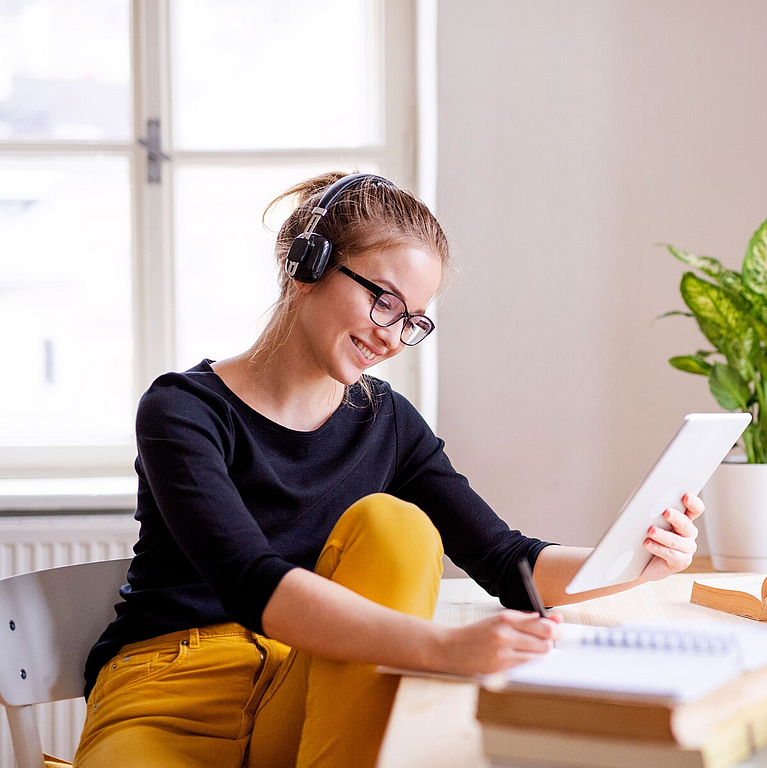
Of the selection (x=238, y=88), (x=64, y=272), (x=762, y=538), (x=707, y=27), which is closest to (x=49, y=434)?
(x=64, y=272)

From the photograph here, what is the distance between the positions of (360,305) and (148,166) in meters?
1.20

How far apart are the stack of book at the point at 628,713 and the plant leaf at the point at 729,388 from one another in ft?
3.27

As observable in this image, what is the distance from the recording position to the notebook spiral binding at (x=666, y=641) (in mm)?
607

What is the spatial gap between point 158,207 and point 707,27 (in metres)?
1.28

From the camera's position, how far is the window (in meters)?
2.09

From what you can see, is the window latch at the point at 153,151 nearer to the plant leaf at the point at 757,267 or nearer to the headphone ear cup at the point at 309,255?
the headphone ear cup at the point at 309,255

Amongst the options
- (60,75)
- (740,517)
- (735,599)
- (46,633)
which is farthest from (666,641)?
(60,75)

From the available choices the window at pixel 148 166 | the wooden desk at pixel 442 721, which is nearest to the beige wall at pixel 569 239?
the window at pixel 148 166

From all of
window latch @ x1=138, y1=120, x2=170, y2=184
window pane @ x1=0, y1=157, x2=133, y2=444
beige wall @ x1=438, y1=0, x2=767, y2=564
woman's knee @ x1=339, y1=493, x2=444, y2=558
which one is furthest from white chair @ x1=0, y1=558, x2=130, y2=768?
window latch @ x1=138, y1=120, x2=170, y2=184

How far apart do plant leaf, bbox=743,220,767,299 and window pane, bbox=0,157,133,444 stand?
139cm

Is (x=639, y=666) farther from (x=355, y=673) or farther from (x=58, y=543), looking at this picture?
(x=58, y=543)

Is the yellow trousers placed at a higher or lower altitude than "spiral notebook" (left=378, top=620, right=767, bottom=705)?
lower

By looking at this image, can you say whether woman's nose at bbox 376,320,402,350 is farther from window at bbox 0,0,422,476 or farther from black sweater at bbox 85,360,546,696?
window at bbox 0,0,422,476

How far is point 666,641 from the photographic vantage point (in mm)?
621
